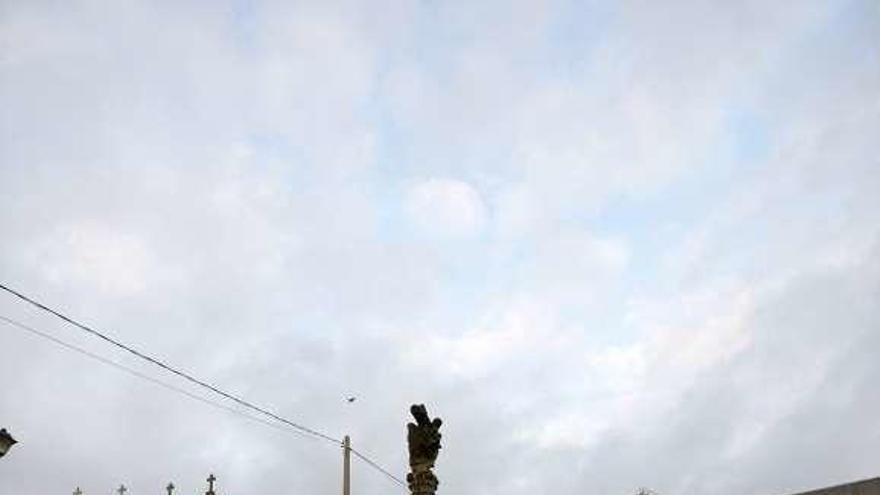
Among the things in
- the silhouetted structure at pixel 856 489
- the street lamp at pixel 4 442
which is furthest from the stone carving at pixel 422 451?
the silhouetted structure at pixel 856 489

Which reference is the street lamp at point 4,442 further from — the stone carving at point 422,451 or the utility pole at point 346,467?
the utility pole at point 346,467

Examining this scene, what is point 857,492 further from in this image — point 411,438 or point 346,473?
point 346,473

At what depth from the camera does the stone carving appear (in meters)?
12.8

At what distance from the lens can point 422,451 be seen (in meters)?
13.0

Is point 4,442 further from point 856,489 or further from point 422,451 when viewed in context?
point 856,489

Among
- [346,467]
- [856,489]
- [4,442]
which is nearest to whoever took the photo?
[4,442]

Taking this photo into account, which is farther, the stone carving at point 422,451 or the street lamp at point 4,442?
the stone carving at point 422,451

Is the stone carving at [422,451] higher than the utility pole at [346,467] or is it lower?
lower

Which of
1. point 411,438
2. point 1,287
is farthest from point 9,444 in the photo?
point 411,438

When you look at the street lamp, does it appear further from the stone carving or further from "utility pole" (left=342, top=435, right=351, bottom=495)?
"utility pole" (left=342, top=435, right=351, bottom=495)

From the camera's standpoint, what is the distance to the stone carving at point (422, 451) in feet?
42.0

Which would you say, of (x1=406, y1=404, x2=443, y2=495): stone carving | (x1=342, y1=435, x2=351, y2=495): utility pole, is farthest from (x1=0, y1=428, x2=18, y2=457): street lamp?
(x1=342, y1=435, x2=351, y2=495): utility pole

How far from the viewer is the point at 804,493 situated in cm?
1917

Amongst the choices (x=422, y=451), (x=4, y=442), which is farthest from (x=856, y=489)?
(x=4, y=442)
